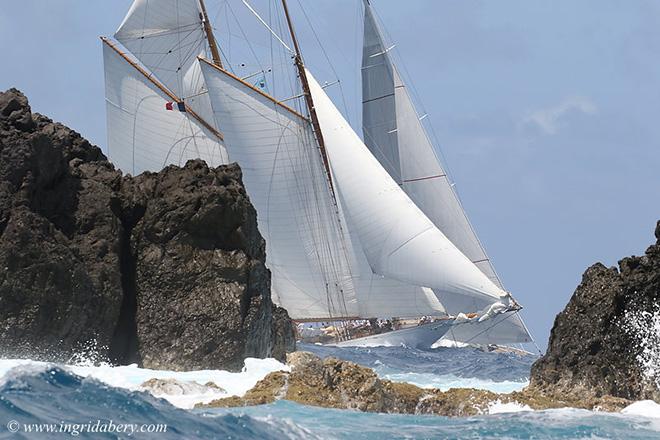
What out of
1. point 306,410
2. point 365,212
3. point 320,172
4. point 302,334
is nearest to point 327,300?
point 320,172

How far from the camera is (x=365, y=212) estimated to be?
40.8 meters

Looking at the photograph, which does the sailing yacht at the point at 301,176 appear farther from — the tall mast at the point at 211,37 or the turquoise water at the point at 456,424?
the turquoise water at the point at 456,424

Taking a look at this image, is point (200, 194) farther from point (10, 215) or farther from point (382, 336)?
point (382, 336)

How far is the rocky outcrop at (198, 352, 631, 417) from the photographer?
1695cm

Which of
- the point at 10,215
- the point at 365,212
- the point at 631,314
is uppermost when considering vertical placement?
the point at 365,212

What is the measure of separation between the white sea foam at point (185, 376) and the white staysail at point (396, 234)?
15.7m

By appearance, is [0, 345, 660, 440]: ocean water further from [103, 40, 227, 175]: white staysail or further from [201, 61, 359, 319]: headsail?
[103, 40, 227, 175]: white staysail

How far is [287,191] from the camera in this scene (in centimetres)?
4869

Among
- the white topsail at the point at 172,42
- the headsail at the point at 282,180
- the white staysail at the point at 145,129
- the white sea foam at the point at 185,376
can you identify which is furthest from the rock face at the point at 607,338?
the white topsail at the point at 172,42

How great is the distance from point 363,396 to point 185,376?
6.32 metres

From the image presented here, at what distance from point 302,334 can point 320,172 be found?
1865cm

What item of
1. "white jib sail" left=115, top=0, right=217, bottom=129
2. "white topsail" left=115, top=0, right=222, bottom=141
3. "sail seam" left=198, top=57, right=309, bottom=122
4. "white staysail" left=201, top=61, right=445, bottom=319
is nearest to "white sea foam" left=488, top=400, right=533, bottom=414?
"white staysail" left=201, top=61, right=445, bottom=319

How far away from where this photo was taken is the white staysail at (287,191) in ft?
158

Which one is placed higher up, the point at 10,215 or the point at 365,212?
the point at 365,212
